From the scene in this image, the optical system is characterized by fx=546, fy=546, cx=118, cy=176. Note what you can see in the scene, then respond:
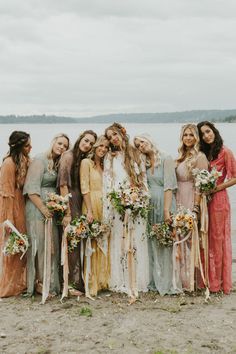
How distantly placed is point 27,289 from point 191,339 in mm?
3005

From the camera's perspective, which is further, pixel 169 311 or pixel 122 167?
pixel 122 167

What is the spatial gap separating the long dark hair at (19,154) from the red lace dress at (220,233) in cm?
295

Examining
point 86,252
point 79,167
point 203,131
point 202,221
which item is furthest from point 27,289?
point 203,131

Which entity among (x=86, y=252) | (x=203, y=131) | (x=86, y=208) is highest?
(x=203, y=131)

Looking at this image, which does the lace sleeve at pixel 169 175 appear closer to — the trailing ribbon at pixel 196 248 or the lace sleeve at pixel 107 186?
the trailing ribbon at pixel 196 248

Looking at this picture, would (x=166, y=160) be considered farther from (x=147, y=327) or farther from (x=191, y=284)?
(x=147, y=327)

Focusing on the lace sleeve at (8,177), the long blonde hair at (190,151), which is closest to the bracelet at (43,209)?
the lace sleeve at (8,177)

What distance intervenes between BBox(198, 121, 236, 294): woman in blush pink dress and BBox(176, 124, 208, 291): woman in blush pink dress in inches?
9.5

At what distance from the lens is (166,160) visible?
8.59 metres

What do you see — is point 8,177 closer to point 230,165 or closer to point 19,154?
point 19,154

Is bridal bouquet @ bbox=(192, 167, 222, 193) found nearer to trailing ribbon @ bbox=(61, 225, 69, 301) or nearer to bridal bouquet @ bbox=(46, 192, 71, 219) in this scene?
bridal bouquet @ bbox=(46, 192, 71, 219)

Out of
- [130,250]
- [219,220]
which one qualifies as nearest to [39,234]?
[130,250]

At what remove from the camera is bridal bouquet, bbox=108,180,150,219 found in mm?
8180

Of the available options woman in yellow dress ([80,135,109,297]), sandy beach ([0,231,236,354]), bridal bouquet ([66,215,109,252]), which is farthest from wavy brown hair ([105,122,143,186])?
sandy beach ([0,231,236,354])
